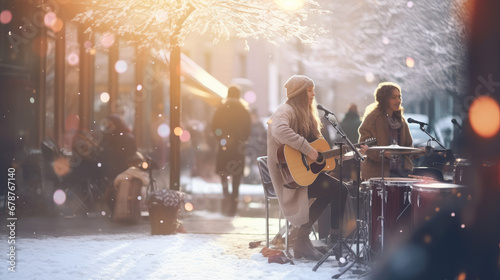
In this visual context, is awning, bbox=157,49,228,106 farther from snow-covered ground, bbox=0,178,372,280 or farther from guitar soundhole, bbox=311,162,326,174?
guitar soundhole, bbox=311,162,326,174

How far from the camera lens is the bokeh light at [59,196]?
12.1 meters

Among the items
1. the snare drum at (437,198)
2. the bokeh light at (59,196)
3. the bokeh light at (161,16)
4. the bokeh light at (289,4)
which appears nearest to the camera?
the snare drum at (437,198)

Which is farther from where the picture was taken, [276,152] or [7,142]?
[7,142]

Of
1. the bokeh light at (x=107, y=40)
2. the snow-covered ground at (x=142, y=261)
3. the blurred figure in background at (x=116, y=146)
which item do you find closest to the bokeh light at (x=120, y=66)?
the bokeh light at (x=107, y=40)

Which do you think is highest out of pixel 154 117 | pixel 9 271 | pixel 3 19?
pixel 3 19

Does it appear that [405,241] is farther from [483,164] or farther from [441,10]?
[441,10]

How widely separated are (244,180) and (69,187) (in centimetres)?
838

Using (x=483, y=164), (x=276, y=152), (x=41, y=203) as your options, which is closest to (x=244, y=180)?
(x=41, y=203)

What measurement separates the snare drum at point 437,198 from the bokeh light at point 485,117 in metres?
0.55

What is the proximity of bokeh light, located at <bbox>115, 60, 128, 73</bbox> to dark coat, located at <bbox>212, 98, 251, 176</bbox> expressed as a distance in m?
5.98

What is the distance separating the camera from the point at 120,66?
18.4 metres

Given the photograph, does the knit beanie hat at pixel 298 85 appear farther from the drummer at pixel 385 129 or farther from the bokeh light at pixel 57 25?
the bokeh light at pixel 57 25

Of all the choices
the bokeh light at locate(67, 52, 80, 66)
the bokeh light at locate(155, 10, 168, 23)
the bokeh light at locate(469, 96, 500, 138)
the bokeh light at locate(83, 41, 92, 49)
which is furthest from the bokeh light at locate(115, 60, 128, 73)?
the bokeh light at locate(469, 96, 500, 138)

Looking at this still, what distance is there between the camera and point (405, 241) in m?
6.80
